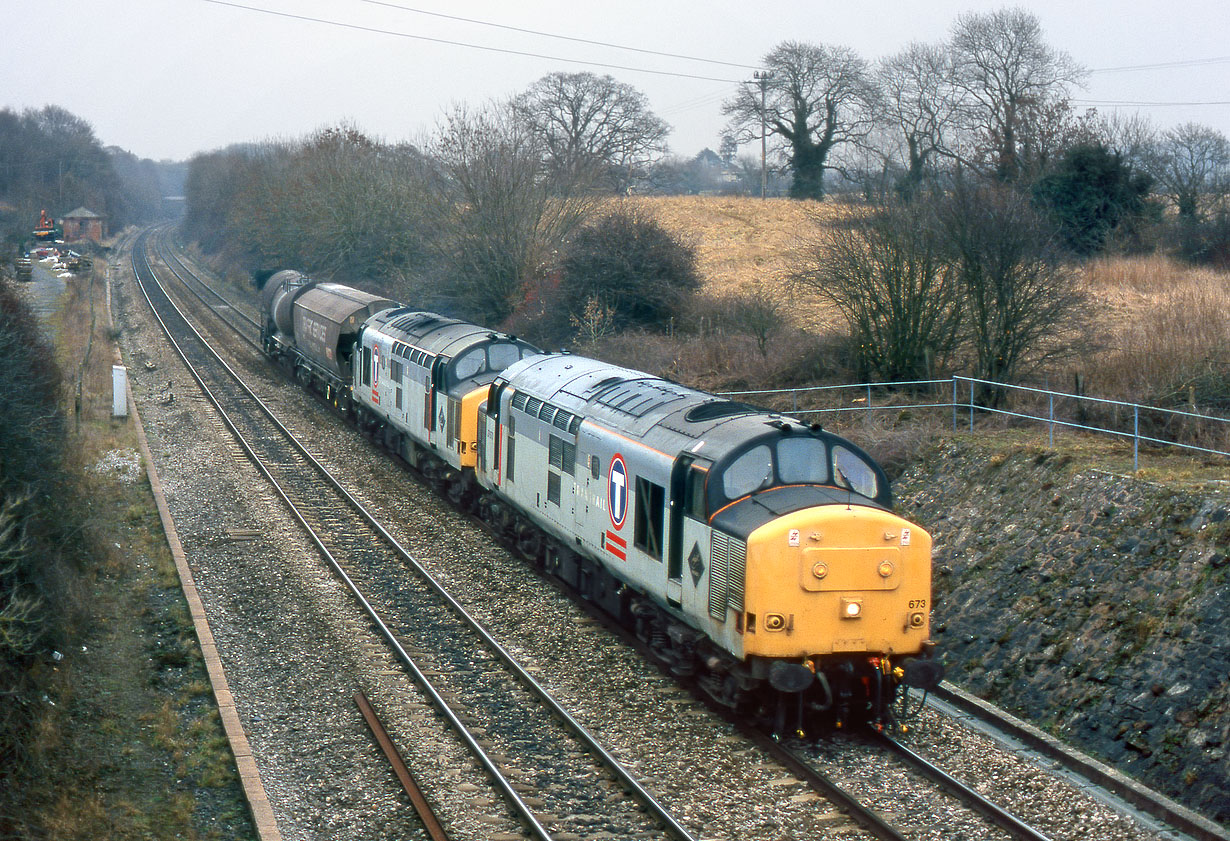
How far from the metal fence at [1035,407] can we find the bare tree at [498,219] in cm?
1528

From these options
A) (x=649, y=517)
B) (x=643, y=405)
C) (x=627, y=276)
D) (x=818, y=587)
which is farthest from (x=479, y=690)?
(x=627, y=276)

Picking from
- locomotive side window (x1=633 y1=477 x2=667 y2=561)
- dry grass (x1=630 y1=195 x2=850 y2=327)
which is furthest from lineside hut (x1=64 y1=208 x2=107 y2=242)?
locomotive side window (x1=633 y1=477 x2=667 y2=561)

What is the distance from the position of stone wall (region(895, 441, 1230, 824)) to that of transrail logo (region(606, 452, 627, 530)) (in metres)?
4.08

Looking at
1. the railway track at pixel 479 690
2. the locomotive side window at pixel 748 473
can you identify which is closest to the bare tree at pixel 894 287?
the railway track at pixel 479 690

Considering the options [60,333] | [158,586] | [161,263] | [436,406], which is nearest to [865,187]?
[436,406]

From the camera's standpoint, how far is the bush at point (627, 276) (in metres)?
29.7

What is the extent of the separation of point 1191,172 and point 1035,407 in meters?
25.2

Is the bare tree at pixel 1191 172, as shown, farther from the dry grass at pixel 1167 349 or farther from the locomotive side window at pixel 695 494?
the locomotive side window at pixel 695 494

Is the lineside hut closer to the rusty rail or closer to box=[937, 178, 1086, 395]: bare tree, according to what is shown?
box=[937, 178, 1086, 395]: bare tree

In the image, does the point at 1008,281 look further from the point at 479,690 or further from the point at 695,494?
the point at 479,690

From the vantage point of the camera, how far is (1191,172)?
122ft

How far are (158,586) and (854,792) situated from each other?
10.5 metres

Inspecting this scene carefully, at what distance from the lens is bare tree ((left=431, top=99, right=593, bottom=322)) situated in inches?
1387

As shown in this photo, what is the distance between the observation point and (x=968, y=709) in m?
11.1
